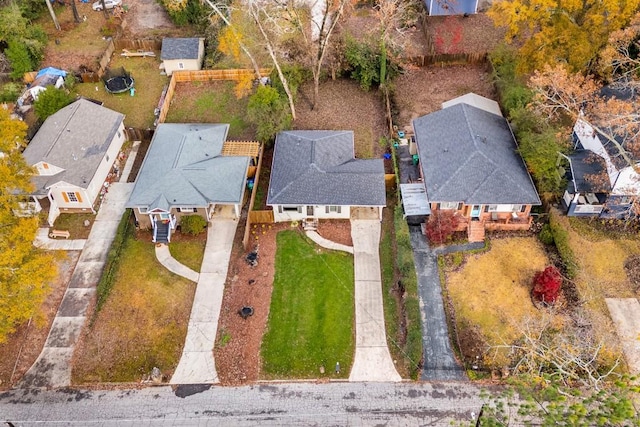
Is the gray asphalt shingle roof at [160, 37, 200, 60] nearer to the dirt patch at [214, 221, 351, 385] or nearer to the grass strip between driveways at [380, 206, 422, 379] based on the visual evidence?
the dirt patch at [214, 221, 351, 385]

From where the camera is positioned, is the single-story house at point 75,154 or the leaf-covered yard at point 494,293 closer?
the leaf-covered yard at point 494,293

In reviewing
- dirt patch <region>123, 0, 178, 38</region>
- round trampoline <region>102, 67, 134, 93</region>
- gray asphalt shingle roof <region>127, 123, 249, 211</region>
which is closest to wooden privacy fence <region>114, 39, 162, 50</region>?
dirt patch <region>123, 0, 178, 38</region>

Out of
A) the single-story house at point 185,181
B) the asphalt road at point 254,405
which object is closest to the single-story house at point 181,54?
the single-story house at point 185,181

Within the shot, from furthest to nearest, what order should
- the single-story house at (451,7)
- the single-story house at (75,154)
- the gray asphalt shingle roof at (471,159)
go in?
the single-story house at (451,7)
the single-story house at (75,154)
the gray asphalt shingle roof at (471,159)

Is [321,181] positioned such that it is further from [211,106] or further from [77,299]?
[77,299]

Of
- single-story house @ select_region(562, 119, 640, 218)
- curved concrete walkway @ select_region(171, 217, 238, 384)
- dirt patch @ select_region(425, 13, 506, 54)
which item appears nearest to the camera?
curved concrete walkway @ select_region(171, 217, 238, 384)

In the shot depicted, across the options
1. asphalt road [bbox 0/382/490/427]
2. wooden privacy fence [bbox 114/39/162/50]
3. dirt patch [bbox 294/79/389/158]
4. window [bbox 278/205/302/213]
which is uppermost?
wooden privacy fence [bbox 114/39/162/50]

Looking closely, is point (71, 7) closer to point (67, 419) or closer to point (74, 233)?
point (74, 233)

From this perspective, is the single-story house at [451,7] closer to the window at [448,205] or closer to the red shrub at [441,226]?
the window at [448,205]
